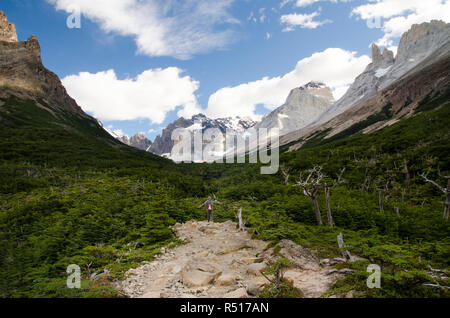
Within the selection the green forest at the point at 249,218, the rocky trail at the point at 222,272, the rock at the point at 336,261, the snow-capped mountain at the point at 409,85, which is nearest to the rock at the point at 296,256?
the rocky trail at the point at 222,272

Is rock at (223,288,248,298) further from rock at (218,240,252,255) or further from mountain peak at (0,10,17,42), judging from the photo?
mountain peak at (0,10,17,42)

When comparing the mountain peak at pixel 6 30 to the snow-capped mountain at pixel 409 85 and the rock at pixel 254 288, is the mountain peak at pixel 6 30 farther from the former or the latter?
the rock at pixel 254 288

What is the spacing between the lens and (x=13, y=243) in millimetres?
18031

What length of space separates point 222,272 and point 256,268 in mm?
1360

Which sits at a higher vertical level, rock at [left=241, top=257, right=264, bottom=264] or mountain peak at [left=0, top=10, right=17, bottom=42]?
mountain peak at [left=0, top=10, right=17, bottom=42]

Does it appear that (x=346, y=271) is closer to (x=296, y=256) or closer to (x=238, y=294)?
(x=296, y=256)

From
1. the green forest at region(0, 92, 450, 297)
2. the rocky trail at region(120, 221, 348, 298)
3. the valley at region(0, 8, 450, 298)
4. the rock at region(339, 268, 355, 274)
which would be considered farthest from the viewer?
the green forest at region(0, 92, 450, 297)

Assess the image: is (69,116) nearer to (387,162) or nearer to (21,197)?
(21,197)

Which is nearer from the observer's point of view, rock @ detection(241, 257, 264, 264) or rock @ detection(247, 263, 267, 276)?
rock @ detection(247, 263, 267, 276)

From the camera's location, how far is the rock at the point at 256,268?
29.1 ft

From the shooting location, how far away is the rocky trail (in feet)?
24.8

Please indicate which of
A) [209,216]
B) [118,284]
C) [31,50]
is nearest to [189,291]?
[118,284]

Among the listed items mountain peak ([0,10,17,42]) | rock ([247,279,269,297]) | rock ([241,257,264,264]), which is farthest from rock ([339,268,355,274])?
mountain peak ([0,10,17,42])
